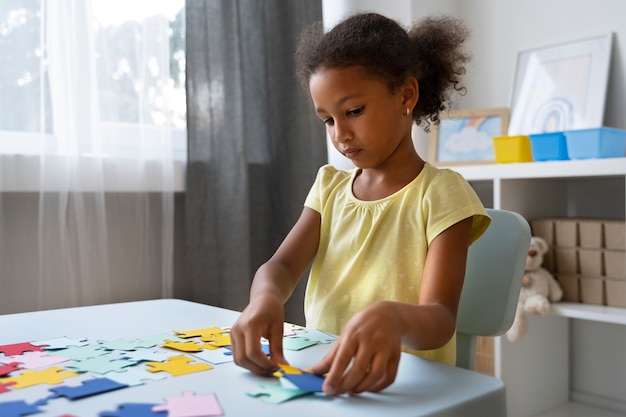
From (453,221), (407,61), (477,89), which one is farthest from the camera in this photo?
(477,89)

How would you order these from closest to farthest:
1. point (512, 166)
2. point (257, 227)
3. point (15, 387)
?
point (15, 387), point (512, 166), point (257, 227)

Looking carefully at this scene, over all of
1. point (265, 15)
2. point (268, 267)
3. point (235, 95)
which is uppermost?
point (265, 15)

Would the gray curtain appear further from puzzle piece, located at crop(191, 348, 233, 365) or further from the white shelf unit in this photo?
puzzle piece, located at crop(191, 348, 233, 365)

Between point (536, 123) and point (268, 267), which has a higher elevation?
point (536, 123)

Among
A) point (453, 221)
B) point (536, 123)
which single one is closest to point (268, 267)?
point (453, 221)

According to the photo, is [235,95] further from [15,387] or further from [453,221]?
[15,387]

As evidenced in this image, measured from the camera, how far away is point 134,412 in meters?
0.54

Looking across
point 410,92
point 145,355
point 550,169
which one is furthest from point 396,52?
point 550,169

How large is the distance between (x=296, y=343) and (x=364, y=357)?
21cm

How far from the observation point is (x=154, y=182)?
1995 millimetres

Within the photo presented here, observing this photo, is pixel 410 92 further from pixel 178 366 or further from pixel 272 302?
pixel 178 366

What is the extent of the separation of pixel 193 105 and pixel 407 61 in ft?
3.74

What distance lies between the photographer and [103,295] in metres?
1.91

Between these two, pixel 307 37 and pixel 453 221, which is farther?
pixel 307 37
